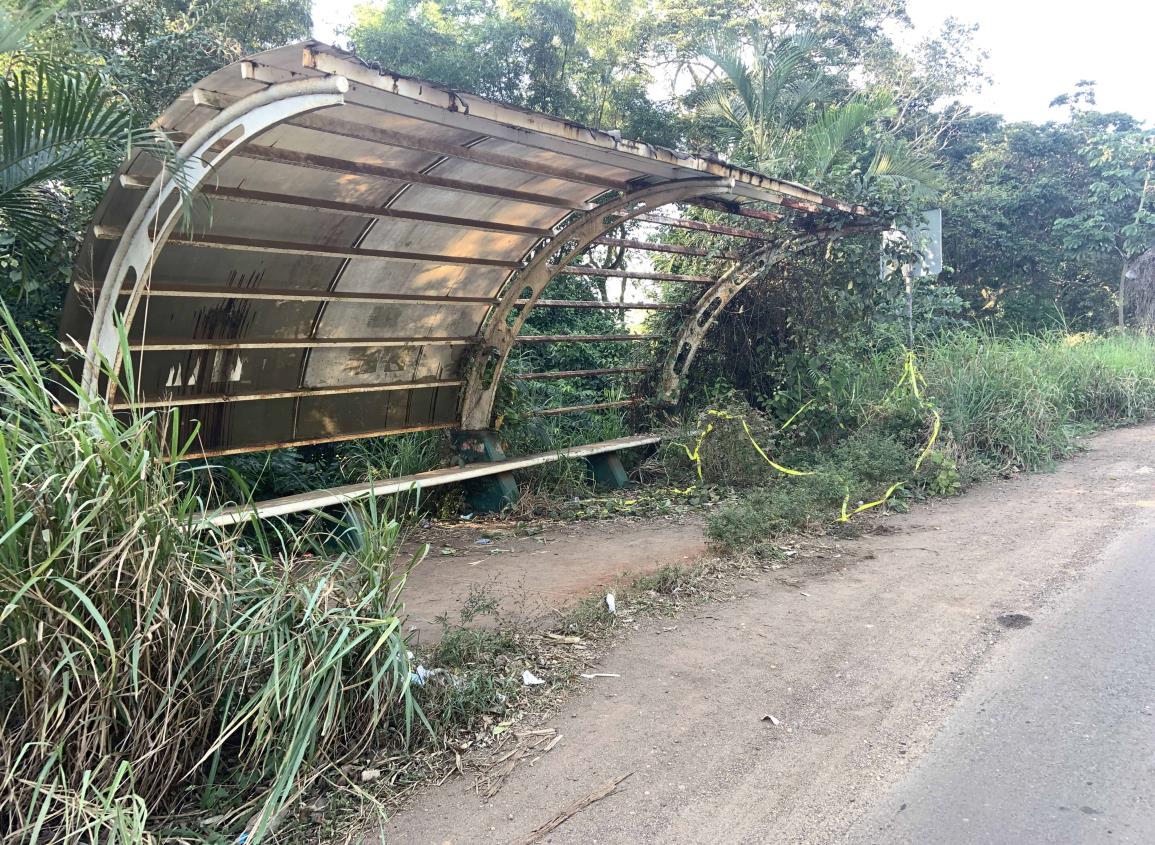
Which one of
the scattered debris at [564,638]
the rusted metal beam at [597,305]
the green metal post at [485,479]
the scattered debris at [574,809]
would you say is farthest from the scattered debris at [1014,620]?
the rusted metal beam at [597,305]

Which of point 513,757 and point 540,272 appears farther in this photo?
point 540,272

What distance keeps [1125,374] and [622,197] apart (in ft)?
28.1

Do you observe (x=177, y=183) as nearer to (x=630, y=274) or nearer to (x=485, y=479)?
(x=485, y=479)

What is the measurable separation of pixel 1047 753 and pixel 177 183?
480 cm

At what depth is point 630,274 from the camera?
25.7ft

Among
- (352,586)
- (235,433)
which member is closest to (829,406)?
(235,433)

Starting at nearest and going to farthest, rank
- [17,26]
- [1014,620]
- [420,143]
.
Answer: [17,26], [1014,620], [420,143]

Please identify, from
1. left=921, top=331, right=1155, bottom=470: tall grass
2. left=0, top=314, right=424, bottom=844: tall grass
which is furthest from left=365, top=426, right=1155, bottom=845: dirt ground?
left=921, top=331, right=1155, bottom=470: tall grass

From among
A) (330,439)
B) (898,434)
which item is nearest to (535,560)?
(330,439)

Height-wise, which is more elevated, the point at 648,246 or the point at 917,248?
the point at 917,248

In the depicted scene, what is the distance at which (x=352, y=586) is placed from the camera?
125 inches

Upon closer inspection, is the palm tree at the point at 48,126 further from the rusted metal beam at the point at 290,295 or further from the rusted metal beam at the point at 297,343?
the rusted metal beam at the point at 297,343

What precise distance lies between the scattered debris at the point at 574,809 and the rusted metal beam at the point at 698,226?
513cm

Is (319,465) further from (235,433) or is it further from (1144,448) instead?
(1144,448)
